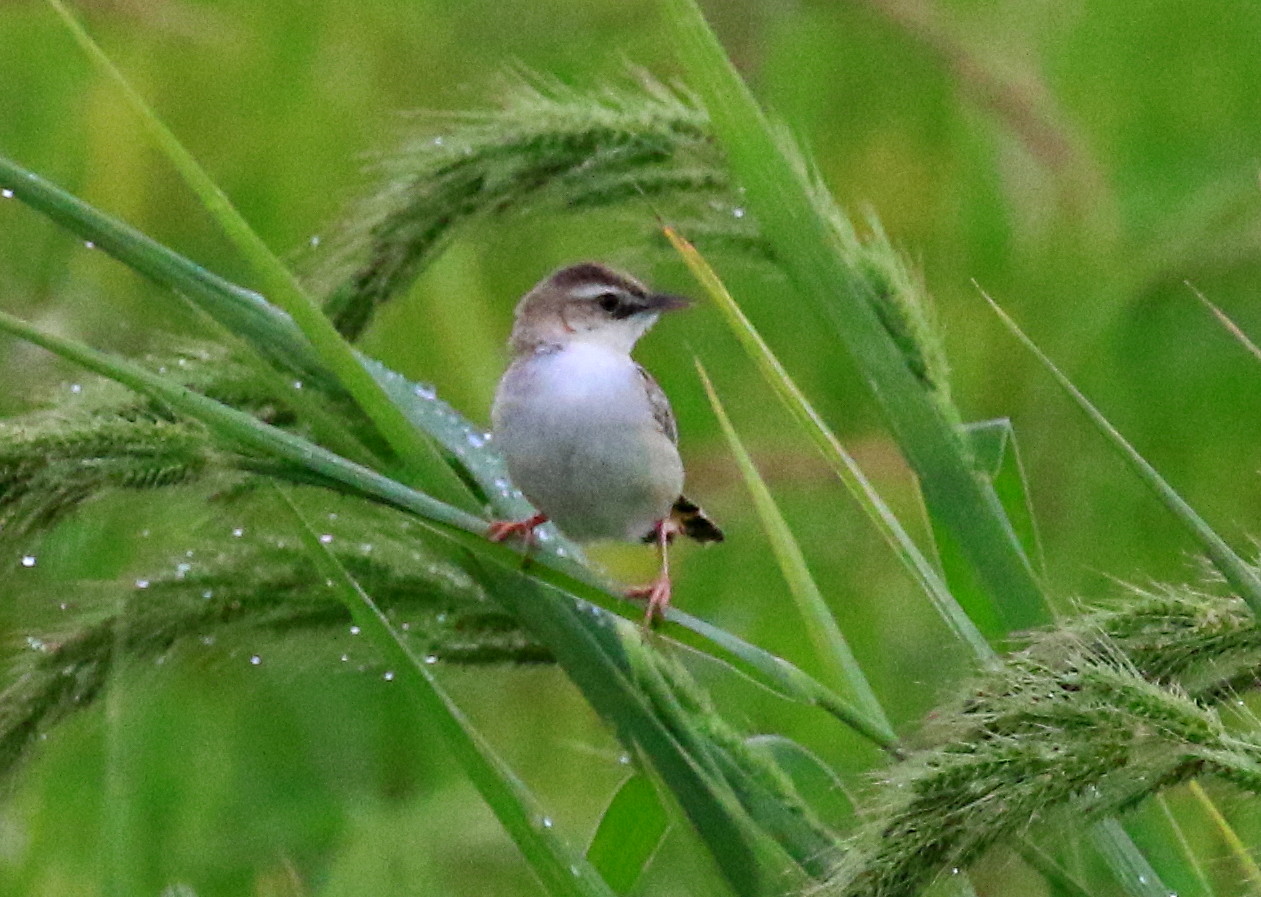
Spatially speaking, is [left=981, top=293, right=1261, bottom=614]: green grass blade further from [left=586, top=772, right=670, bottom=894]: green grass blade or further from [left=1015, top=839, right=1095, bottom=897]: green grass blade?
[left=586, top=772, right=670, bottom=894]: green grass blade

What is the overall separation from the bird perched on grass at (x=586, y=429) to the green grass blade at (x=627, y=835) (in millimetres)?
399

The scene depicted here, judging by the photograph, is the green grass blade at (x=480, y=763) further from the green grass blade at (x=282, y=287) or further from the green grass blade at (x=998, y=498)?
the green grass blade at (x=998, y=498)

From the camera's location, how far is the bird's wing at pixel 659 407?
229 centimetres

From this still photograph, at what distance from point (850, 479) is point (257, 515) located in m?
0.60

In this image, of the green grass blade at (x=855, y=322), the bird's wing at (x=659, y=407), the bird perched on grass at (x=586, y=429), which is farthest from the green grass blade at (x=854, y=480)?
the bird's wing at (x=659, y=407)

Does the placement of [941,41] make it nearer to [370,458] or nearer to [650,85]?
[650,85]

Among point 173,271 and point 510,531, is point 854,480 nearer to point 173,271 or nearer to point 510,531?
point 510,531

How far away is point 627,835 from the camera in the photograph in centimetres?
167

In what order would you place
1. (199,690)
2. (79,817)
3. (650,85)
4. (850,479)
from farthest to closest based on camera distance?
(199,690) < (79,817) < (650,85) < (850,479)

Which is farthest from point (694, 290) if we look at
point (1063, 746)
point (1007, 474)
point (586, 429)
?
point (1063, 746)

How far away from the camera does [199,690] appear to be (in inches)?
110

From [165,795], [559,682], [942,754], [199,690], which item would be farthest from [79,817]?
[942,754]

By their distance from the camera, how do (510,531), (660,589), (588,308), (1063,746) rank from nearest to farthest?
(1063,746) < (510,531) < (660,589) < (588,308)

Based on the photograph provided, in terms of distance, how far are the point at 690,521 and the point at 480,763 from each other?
1.09 metres
